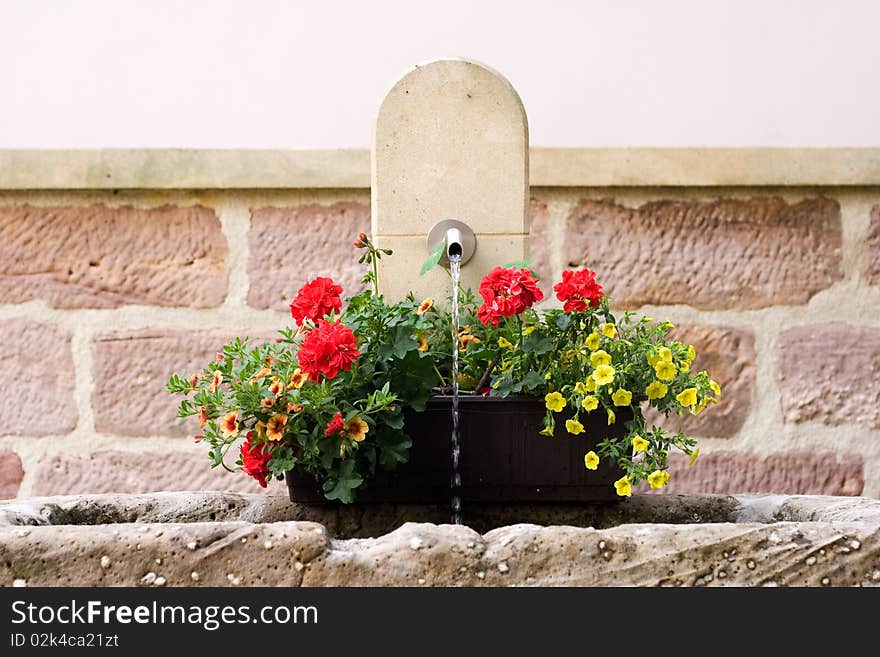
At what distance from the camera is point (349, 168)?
220 centimetres

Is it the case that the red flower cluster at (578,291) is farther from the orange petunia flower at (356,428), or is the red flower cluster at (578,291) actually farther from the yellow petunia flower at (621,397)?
the orange petunia flower at (356,428)

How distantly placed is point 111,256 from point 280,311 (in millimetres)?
345

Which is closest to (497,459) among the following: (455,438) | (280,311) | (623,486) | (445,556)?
(455,438)

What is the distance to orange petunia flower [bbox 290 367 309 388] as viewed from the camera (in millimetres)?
1379

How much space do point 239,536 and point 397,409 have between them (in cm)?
37

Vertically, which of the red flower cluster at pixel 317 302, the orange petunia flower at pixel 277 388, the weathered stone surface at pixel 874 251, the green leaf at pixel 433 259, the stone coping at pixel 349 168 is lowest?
the orange petunia flower at pixel 277 388

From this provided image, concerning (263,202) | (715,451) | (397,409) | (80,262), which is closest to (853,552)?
(397,409)

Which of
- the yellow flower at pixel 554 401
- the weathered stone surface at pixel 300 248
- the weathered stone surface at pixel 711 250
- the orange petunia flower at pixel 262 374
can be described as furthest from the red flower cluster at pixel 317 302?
the weathered stone surface at pixel 711 250

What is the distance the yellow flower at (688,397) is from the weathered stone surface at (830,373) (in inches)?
32.6

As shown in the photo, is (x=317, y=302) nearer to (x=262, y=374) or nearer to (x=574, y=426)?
(x=262, y=374)

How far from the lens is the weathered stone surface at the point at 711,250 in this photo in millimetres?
2227

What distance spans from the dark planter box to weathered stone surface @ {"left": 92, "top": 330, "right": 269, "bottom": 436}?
0.78m

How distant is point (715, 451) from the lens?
2219mm

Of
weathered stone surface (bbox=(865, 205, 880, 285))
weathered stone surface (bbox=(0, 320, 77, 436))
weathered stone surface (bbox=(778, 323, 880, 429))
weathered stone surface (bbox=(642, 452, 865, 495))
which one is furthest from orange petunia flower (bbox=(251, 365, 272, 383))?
weathered stone surface (bbox=(865, 205, 880, 285))
